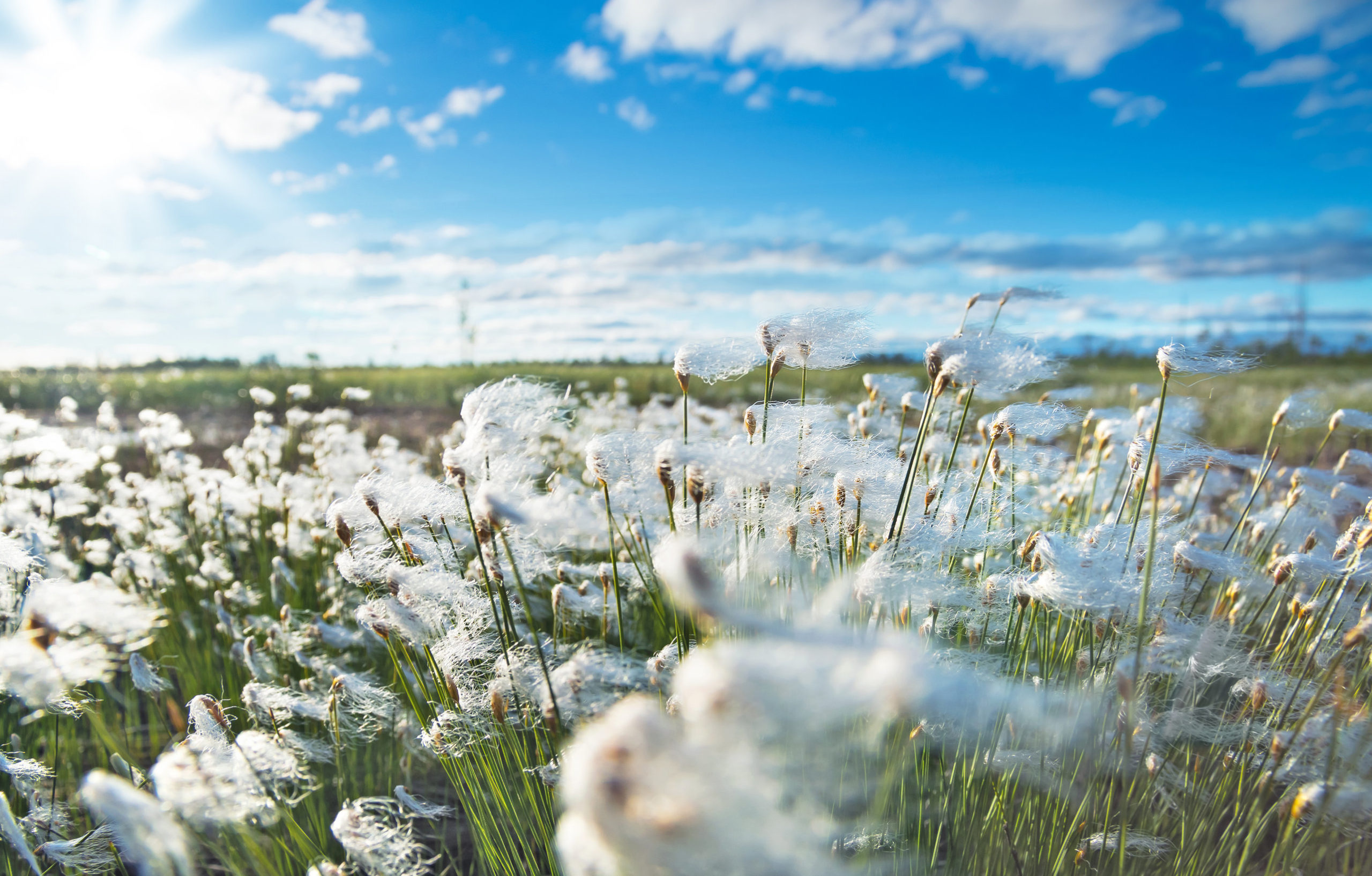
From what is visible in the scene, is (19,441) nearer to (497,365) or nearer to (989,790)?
(989,790)

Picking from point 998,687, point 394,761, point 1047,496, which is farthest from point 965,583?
point 1047,496

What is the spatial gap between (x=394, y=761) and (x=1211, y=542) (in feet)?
11.2

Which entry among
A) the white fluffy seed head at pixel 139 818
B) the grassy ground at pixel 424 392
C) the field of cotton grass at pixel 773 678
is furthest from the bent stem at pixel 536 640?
the grassy ground at pixel 424 392

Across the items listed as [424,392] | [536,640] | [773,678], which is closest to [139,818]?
[536,640]

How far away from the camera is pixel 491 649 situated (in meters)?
1.95

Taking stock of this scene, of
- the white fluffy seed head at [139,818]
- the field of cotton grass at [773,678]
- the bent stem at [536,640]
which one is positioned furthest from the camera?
the bent stem at [536,640]

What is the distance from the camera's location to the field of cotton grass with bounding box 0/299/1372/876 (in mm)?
696

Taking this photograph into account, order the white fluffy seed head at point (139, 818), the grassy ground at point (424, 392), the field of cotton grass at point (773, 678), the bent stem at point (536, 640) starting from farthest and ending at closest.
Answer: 1. the grassy ground at point (424, 392)
2. the bent stem at point (536, 640)
3. the white fluffy seed head at point (139, 818)
4. the field of cotton grass at point (773, 678)

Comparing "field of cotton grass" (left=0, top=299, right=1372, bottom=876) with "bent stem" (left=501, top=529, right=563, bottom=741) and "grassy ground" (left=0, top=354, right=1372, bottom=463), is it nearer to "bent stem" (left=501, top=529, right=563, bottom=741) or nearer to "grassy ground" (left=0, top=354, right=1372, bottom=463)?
"bent stem" (left=501, top=529, right=563, bottom=741)

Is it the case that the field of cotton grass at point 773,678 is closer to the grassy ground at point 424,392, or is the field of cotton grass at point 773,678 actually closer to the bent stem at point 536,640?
the bent stem at point 536,640

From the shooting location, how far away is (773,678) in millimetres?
630

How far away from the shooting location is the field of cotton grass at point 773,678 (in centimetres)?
70

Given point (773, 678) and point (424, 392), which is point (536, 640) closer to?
point (773, 678)

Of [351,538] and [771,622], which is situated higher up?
[771,622]
